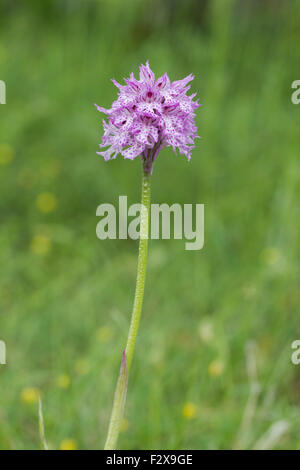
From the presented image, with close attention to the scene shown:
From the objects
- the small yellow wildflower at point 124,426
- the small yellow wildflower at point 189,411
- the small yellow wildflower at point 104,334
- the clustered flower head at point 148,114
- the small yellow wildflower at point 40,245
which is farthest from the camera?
the small yellow wildflower at point 40,245

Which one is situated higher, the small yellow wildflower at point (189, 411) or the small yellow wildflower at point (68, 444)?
the small yellow wildflower at point (189, 411)

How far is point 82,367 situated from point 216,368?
57 cm

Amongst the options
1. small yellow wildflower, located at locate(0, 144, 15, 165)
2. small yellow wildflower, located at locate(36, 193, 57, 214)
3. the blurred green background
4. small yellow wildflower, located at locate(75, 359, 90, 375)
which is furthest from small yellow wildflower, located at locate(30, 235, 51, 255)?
small yellow wildflower, located at locate(75, 359, 90, 375)

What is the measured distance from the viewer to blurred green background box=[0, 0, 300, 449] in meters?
2.31

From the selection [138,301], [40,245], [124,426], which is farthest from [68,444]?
[40,245]

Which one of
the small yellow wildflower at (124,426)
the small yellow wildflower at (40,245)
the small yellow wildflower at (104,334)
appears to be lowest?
the small yellow wildflower at (124,426)

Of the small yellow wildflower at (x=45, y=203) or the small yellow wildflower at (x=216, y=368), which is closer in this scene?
the small yellow wildflower at (x=216, y=368)

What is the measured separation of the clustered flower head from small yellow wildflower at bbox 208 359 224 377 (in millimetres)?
1285

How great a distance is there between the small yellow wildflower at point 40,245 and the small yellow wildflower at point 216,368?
137 centimetres

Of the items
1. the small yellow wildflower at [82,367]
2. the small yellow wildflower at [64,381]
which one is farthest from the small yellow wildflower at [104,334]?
the small yellow wildflower at [64,381]

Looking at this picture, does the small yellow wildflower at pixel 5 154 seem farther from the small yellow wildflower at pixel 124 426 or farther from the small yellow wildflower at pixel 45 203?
the small yellow wildflower at pixel 124 426

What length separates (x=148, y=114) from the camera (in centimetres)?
137

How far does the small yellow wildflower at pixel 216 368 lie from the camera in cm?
246

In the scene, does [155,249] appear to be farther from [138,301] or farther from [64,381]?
[138,301]
